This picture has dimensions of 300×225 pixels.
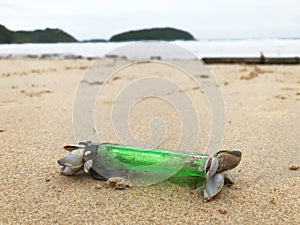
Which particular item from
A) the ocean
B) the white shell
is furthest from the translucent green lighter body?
the ocean

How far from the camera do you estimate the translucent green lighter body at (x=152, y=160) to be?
4.16ft

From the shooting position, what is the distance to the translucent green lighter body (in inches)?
49.9

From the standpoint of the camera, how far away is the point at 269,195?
1239mm

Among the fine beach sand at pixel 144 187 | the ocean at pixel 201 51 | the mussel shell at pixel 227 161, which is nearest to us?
the fine beach sand at pixel 144 187

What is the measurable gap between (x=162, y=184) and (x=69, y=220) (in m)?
0.35

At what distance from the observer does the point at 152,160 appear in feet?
4.29

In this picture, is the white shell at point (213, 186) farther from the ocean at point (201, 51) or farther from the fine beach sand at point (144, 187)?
the ocean at point (201, 51)

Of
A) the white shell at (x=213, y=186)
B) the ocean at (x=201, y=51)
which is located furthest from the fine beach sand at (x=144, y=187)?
the ocean at (x=201, y=51)

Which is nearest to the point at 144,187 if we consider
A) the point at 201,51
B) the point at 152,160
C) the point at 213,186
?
the point at 152,160

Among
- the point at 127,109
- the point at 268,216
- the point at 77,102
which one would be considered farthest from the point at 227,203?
the point at 77,102

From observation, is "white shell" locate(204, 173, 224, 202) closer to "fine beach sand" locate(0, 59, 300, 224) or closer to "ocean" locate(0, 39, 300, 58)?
"fine beach sand" locate(0, 59, 300, 224)

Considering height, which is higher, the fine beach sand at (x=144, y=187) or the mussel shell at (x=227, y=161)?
the mussel shell at (x=227, y=161)

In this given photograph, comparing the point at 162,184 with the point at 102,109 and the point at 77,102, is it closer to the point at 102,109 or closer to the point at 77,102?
the point at 102,109

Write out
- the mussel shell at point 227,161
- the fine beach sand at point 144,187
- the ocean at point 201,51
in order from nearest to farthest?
1. the fine beach sand at point 144,187
2. the mussel shell at point 227,161
3. the ocean at point 201,51
